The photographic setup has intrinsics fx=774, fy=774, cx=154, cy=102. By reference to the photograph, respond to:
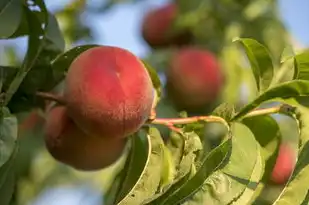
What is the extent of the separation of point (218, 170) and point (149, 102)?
186 mm

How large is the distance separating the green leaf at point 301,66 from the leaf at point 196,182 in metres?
0.18

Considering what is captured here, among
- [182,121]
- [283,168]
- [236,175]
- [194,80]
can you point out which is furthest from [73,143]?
[194,80]

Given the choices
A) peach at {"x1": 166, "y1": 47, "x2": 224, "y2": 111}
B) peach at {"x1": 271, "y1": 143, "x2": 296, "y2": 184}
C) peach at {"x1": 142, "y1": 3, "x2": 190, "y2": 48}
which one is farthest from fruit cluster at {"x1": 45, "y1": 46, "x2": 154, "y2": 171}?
peach at {"x1": 142, "y1": 3, "x2": 190, "y2": 48}

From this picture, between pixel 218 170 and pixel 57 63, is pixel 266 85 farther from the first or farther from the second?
pixel 57 63

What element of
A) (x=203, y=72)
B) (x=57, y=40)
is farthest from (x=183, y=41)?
(x=57, y=40)

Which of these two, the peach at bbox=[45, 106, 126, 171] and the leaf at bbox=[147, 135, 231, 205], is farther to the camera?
the peach at bbox=[45, 106, 126, 171]

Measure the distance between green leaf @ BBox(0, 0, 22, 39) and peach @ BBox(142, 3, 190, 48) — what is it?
1.79m

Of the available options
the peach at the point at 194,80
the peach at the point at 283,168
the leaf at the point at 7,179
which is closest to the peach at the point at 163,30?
the peach at the point at 194,80

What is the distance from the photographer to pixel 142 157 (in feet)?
4.12

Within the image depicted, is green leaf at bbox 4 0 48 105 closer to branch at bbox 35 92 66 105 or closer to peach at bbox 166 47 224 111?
branch at bbox 35 92 66 105

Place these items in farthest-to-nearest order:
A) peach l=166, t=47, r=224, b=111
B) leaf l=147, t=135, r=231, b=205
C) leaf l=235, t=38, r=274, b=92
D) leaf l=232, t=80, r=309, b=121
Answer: peach l=166, t=47, r=224, b=111
leaf l=235, t=38, r=274, b=92
leaf l=232, t=80, r=309, b=121
leaf l=147, t=135, r=231, b=205

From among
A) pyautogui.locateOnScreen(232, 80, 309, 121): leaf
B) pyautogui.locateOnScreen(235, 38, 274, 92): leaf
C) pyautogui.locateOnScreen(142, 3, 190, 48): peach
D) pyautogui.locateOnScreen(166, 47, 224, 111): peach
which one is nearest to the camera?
pyautogui.locateOnScreen(232, 80, 309, 121): leaf

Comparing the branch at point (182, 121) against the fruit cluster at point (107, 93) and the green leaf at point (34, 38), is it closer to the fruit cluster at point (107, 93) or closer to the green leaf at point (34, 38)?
the fruit cluster at point (107, 93)

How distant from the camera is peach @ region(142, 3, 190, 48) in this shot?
3.04 m
